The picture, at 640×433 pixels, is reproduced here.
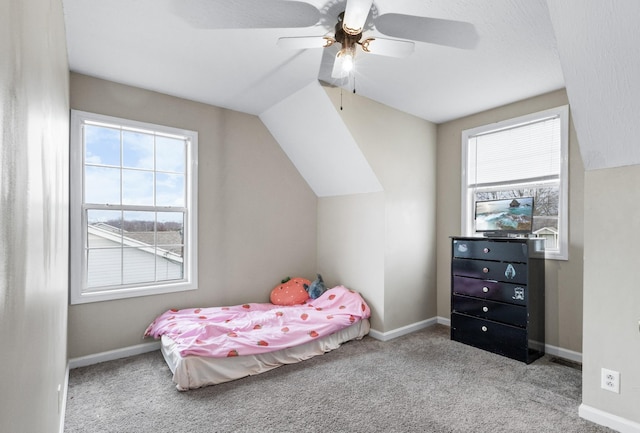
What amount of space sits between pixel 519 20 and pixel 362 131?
63.2 inches

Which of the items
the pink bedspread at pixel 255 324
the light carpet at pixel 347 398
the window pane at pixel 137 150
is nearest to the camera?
the light carpet at pixel 347 398

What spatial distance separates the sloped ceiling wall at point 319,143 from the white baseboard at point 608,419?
7.82 feet

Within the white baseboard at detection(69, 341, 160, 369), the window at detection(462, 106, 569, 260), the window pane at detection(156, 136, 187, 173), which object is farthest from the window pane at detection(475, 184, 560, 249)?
the white baseboard at detection(69, 341, 160, 369)

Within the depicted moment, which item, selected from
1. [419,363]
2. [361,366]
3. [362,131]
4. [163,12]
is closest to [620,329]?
Answer: [419,363]

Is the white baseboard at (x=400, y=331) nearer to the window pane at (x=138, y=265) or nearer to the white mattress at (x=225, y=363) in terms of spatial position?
the white mattress at (x=225, y=363)

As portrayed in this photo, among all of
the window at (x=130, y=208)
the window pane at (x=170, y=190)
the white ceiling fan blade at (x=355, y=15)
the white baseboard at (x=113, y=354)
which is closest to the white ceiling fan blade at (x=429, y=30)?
the white ceiling fan blade at (x=355, y=15)

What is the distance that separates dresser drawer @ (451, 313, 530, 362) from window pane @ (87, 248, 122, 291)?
3.33 metres

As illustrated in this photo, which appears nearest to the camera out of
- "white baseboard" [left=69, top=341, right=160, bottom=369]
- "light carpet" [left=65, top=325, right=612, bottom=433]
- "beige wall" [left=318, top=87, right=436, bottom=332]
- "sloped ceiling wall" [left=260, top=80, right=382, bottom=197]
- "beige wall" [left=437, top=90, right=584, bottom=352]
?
"light carpet" [left=65, top=325, right=612, bottom=433]

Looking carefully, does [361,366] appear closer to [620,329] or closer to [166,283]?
[620,329]

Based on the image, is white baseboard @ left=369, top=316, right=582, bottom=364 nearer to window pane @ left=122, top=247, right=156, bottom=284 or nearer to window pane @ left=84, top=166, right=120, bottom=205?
window pane @ left=122, top=247, right=156, bottom=284

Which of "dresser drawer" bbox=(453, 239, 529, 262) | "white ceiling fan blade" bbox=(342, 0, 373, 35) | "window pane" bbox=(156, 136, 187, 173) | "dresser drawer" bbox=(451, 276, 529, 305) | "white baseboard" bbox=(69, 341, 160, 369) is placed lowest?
"white baseboard" bbox=(69, 341, 160, 369)

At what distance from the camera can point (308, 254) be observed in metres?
4.38

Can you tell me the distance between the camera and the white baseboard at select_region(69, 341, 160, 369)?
9.27ft

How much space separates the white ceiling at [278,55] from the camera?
2021 mm
